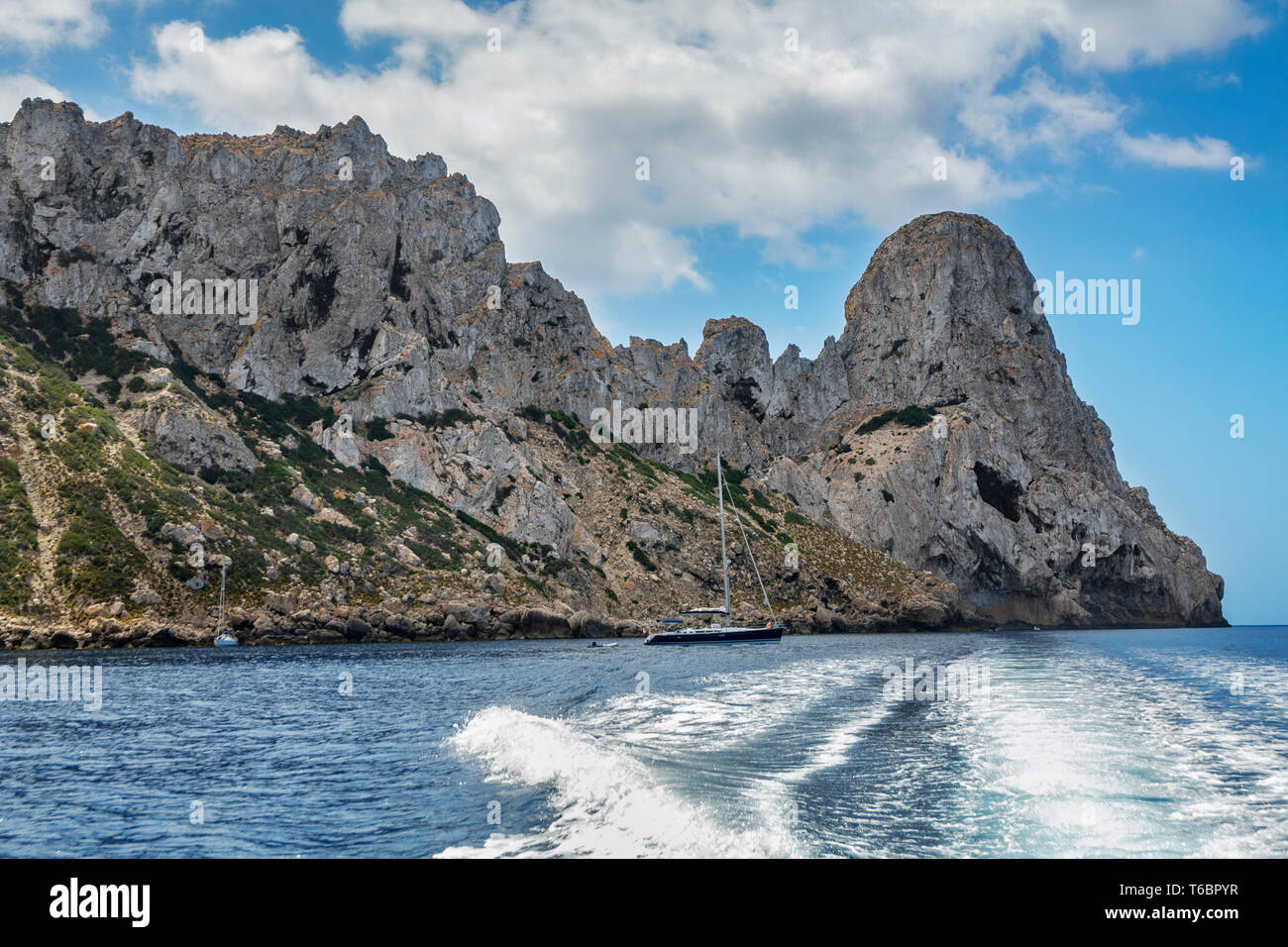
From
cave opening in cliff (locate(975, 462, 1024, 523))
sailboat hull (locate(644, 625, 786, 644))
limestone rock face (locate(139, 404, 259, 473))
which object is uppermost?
limestone rock face (locate(139, 404, 259, 473))

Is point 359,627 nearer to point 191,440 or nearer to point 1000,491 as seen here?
point 191,440

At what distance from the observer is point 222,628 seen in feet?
221

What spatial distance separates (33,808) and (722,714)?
61.8ft

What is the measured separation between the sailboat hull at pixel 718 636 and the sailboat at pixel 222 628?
36103mm

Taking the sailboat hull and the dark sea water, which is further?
the sailboat hull

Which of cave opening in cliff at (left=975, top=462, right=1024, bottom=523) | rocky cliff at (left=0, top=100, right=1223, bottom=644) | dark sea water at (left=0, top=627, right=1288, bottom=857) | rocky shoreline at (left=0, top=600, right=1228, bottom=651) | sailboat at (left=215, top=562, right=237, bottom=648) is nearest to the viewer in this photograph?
dark sea water at (left=0, top=627, right=1288, bottom=857)

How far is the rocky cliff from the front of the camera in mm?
108562

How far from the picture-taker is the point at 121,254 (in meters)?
110

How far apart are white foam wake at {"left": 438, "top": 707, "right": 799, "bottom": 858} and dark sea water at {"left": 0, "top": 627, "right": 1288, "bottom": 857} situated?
7 centimetres

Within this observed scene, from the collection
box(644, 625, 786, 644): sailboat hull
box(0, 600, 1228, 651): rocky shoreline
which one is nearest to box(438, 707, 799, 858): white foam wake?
box(0, 600, 1228, 651): rocky shoreline

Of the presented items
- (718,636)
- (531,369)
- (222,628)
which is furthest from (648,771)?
(531,369)

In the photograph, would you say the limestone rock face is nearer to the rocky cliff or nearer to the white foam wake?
the rocky cliff

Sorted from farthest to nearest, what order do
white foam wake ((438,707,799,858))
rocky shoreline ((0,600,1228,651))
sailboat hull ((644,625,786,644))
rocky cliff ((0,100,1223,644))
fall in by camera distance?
rocky cliff ((0,100,1223,644)) → sailboat hull ((644,625,786,644)) → rocky shoreline ((0,600,1228,651)) → white foam wake ((438,707,799,858))
